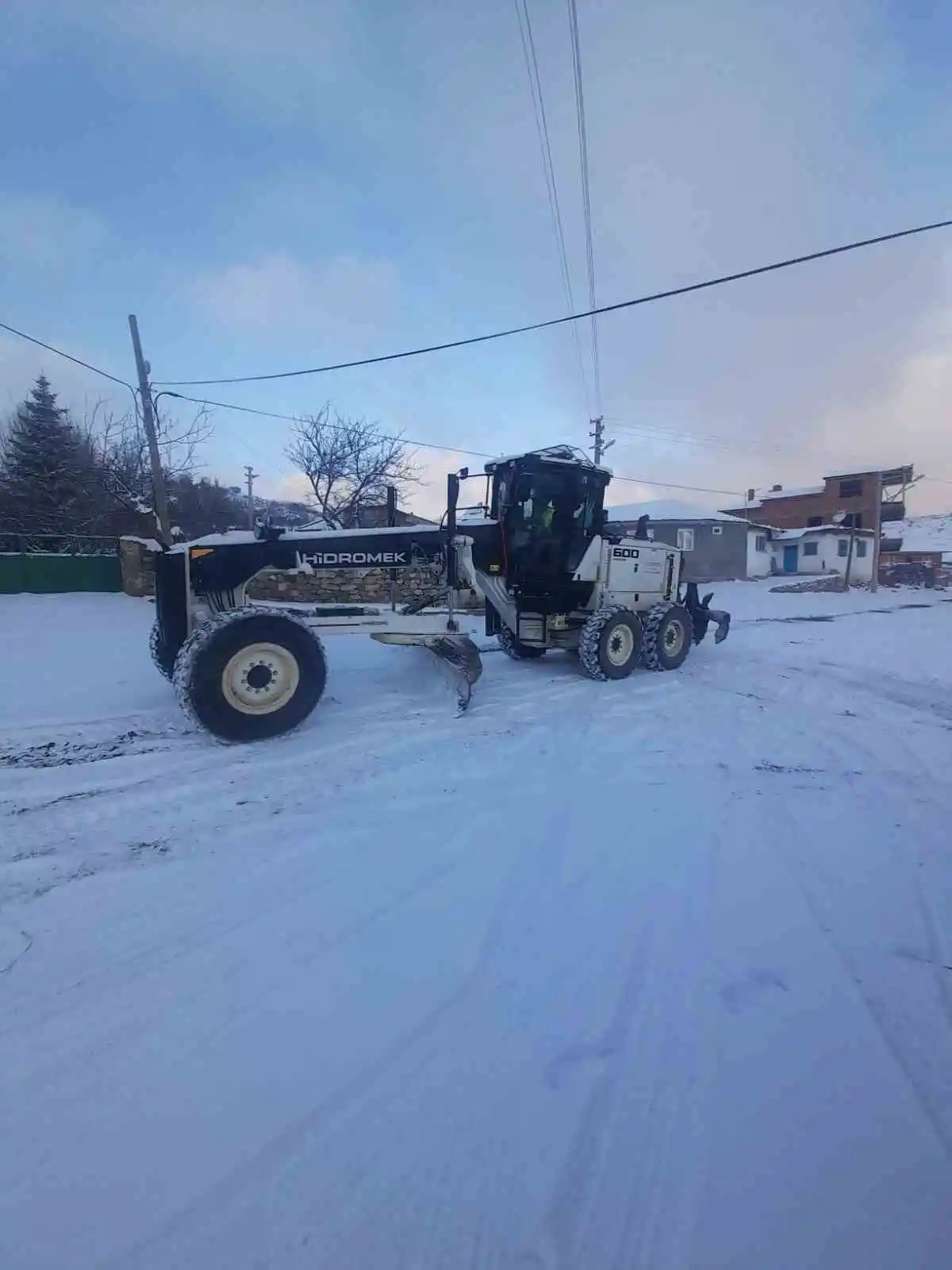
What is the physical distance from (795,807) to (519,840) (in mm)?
1855

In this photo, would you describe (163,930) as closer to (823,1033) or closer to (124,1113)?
(124,1113)

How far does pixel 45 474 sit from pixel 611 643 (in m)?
28.0

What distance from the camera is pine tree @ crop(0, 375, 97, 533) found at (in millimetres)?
25250

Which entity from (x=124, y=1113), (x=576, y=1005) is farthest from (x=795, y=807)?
(x=124, y=1113)

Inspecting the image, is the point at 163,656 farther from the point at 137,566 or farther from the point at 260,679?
the point at 137,566

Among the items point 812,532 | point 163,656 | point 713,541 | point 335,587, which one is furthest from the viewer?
point 812,532

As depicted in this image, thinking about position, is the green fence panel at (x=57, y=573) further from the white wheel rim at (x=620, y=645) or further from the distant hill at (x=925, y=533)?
the distant hill at (x=925, y=533)

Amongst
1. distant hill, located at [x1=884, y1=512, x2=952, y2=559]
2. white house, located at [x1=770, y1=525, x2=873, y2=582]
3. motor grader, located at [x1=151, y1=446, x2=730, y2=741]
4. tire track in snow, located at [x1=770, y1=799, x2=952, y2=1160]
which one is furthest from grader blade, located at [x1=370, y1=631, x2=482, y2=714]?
distant hill, located at [x1=884, y1=512, x2=952, y2=559]

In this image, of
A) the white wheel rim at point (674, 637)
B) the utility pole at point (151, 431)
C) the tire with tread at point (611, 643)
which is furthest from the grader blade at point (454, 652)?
the utility pole at point (151, 431)

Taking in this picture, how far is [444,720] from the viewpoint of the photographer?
605 centimetres

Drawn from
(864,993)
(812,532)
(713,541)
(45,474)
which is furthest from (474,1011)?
(812,532)

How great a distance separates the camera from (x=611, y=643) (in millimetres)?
8281

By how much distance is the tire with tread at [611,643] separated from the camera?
8062 millimetres

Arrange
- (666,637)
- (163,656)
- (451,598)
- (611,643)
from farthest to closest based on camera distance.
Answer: (666,637)
(611,643)
(451,598)
(163,656)
